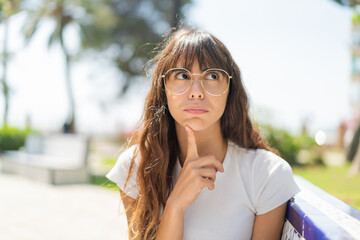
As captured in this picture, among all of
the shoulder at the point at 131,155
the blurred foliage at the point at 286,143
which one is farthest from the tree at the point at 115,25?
the shoulder at the point at 131,155

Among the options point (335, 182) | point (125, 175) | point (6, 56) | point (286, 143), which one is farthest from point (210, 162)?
point (6, 56)

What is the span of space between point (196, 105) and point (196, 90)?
0.06m

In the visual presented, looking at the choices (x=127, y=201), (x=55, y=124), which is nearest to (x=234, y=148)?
(x=127, y=201)

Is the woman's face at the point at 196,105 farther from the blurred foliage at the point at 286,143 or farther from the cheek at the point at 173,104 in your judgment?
the blurred foliage at the point at 286,143

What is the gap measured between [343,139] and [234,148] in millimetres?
20539

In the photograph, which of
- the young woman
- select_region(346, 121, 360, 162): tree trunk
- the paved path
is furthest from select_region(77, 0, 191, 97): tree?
the young woman

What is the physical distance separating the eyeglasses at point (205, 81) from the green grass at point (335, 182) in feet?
16.5

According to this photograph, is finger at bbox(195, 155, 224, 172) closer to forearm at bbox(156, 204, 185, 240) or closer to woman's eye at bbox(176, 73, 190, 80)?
forearm at bbox(156, 204, 185, 240)

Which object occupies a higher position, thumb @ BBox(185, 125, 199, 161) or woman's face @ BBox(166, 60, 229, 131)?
woman's face @ BBox(166, 60, 229, 131)

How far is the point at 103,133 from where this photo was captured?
26703 mm

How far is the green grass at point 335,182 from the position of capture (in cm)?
677

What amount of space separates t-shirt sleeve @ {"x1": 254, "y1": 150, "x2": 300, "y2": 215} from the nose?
429 mm

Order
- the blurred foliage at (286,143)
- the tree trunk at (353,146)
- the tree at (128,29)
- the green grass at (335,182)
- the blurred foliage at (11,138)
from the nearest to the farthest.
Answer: the green grass at (335,182)
the blurred foliage at (286,143)
the tree trunk at (353,146)
the blurred foliage at (11,138)
the tree at (128,29)

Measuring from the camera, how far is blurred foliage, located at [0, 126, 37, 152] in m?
16.5
